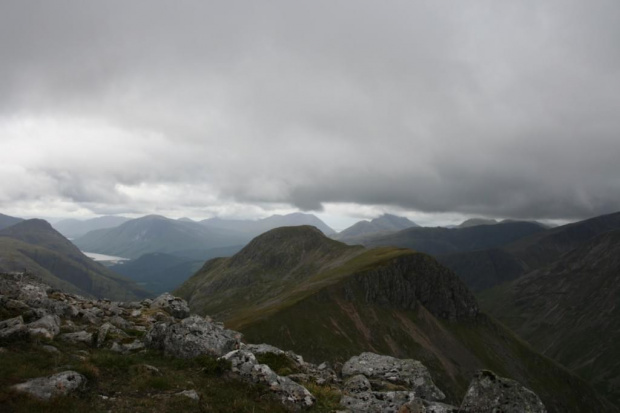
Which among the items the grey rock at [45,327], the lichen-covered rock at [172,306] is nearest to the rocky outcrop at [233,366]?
the grey rock at [45,327]

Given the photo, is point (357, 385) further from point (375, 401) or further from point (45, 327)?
point (45, 327)

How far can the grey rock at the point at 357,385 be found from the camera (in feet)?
81.9

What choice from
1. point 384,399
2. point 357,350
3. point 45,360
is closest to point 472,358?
point 357,350

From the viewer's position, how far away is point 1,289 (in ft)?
102

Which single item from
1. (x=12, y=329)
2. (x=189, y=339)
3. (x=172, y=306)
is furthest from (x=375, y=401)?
(x=172, y=306)

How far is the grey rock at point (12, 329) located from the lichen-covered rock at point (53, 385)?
6352 mm

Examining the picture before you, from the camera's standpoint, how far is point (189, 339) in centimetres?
2486

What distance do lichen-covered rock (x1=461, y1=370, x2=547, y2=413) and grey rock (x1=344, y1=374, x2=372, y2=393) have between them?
23.6 ft

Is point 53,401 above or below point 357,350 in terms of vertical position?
above

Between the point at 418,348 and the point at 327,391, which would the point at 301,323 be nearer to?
the point at 418,348

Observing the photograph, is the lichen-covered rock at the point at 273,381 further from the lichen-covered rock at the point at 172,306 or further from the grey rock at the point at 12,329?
the lichen-covered rock at the point at 172,306

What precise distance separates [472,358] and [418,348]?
148ft

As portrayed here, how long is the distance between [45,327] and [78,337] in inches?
83.8

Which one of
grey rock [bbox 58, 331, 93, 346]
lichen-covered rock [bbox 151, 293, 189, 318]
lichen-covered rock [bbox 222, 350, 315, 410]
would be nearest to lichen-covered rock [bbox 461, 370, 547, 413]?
lichen-covered rock [bbox 222, 350, 315, 410]
